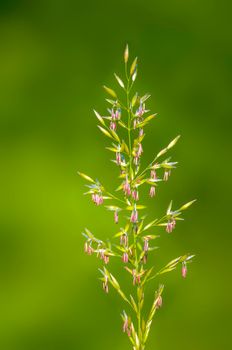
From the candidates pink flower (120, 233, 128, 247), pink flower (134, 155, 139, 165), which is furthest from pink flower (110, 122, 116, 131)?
pink flower (120, 233, 128, 247)

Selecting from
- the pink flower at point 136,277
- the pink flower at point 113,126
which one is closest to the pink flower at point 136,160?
the pink flower at point 113,126

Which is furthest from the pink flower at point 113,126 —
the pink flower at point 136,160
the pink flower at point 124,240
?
the pink flower at point 124,240

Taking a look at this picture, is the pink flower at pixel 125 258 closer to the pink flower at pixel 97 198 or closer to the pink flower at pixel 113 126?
the pink flower at pixel 97 198

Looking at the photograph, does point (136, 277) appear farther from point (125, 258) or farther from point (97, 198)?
point (97, 198)

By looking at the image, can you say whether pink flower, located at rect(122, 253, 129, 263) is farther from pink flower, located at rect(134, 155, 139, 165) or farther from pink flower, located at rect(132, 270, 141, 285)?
pink flower, located at rect(134, 155, 139, 165)

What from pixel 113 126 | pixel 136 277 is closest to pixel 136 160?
pixel 113 126

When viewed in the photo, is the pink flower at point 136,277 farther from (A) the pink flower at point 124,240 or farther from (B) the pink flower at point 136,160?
(B) the pink flower at point 136,160

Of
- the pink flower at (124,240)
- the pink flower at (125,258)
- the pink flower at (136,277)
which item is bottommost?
the pink flower at (136,277)

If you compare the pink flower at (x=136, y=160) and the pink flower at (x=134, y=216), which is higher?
the pink flower at (x=136, y=160)

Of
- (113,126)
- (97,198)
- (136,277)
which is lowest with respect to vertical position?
(136,277)

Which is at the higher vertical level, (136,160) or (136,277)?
(136,160)

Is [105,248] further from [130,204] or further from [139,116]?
[139,116]
